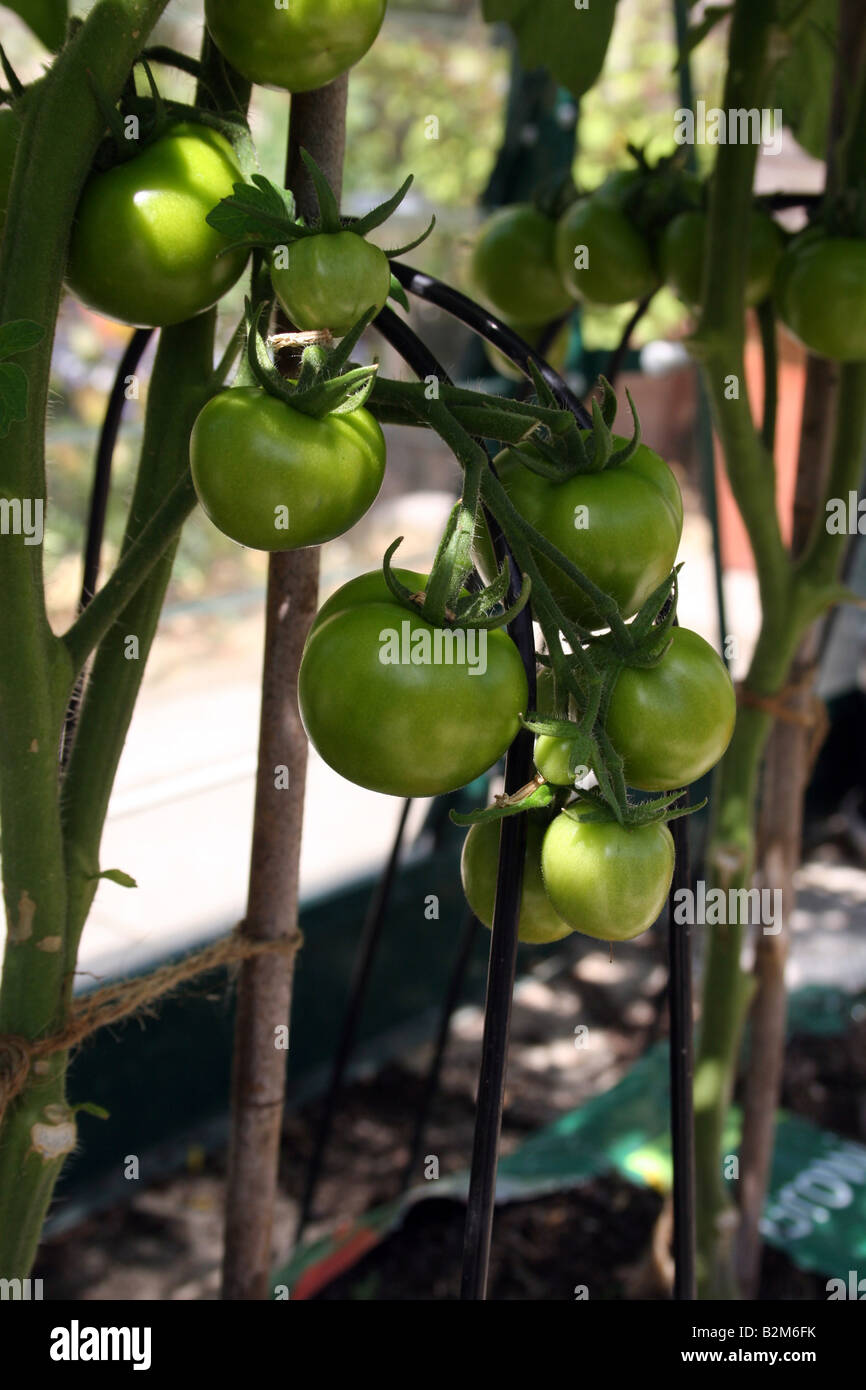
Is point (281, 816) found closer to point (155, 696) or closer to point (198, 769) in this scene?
point (198, 769)

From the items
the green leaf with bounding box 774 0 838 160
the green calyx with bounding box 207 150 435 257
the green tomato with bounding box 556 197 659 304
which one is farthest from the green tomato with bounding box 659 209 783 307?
the green calyx with bounding box 207 150 435 257

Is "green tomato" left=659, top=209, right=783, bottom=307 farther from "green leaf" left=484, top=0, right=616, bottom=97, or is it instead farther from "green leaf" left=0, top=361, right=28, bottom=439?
"green leaf" left=0, top=361, right=28, bottom=439

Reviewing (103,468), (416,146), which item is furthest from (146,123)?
(416,146)

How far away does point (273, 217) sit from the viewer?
44cm

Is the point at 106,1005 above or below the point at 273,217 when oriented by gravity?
below

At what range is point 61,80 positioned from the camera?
45 cm

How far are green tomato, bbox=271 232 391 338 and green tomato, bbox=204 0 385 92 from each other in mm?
86

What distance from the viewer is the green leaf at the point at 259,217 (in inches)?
17.3

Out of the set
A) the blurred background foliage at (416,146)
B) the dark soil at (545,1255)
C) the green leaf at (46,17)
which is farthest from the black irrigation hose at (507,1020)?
the blurred background foliage at (416,146)

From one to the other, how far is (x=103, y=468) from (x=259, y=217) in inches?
11.8

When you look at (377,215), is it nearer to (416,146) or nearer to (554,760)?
(554,760)

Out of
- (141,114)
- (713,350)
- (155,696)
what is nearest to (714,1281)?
(713,350)

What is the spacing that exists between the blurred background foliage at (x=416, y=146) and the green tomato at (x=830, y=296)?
7.61ft
